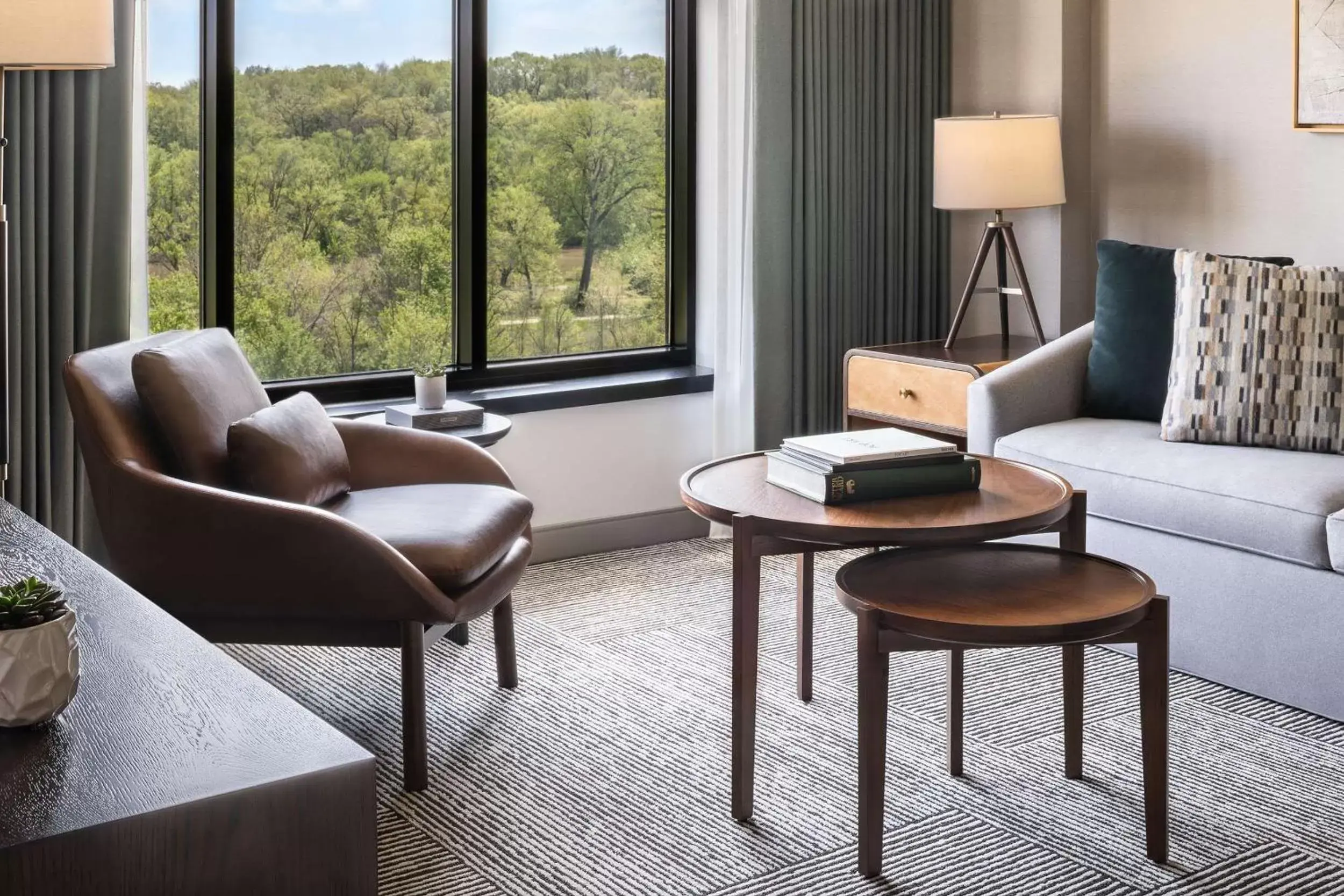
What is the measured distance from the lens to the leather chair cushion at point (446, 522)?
8.68 ft

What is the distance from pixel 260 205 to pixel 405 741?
187cm

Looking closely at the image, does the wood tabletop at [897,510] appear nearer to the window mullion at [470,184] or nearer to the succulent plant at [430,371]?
the succulent plant at [430,371]

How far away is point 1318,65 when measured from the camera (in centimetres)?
380

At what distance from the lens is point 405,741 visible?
2.60 meters

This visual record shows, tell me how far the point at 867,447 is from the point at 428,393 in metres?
1.49

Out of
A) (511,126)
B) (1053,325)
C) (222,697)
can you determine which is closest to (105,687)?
(222,697)

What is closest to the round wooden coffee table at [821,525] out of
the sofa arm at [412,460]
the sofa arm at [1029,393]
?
the sofa arm at [412,460]

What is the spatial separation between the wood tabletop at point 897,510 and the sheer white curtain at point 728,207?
→ 5.73ft

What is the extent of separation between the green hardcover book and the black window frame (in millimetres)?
1988

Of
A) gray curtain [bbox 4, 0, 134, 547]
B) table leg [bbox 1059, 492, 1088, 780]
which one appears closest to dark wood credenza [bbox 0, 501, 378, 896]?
table leg [bbox 1059, 492, 1088, 780]

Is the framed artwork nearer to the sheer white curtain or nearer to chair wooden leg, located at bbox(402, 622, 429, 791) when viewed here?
the sheer white curtain

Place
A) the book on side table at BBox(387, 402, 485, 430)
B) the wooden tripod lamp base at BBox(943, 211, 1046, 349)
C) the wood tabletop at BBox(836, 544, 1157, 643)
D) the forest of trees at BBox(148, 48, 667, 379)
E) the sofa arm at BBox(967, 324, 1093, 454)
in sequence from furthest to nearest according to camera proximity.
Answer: the wooden tripod lamp base at BBox(943, 211, 1046, 349) → the forest of trees at BBox(148, 48, 667, 379) → the sofa arm at BBox(967, 324, 1093, 454) → the book on side table at BBox(387, 402, 485, 430) → the wood tabletop at BBox(836, 544, 1157, 643)

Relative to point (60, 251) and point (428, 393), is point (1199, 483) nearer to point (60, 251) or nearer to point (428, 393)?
point (428, 393)

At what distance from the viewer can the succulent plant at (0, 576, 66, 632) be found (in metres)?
1.35
